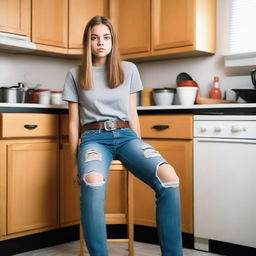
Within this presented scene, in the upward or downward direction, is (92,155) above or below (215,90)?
below

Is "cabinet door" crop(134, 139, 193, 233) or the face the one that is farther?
"cabinet door" crop(134, 139, 193, 233)

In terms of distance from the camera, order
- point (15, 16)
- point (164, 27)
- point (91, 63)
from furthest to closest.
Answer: point (164, 27) < point (15, 16) < point (91, 63)

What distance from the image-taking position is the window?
10.1ft

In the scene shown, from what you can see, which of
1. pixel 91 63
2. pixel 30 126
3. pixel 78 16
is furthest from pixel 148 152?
pixel 78 16

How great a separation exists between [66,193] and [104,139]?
79 centimetres

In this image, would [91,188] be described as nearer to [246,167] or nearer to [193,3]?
[246,167]

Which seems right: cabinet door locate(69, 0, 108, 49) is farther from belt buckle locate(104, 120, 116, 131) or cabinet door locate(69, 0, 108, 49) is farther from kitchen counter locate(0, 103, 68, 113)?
belt buckle locate(104, 120, 116, 131)

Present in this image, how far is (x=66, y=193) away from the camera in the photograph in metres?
2.90

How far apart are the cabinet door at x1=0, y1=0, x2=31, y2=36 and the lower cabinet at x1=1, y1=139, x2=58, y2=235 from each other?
84 cm

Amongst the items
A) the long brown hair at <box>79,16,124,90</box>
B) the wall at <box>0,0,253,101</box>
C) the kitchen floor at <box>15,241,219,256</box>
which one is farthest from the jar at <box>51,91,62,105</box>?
the kitchen floor at <box>15,241,219,256</box>

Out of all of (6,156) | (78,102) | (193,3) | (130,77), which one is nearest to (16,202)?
(6,156)

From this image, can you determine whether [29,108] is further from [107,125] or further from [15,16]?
[15,16]

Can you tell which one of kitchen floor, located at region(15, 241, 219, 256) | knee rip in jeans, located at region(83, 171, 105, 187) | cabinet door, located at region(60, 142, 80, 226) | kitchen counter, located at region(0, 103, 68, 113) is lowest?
kitchen floor, located at region(15, 241, 219, 256)

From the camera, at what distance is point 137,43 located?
333 cm
